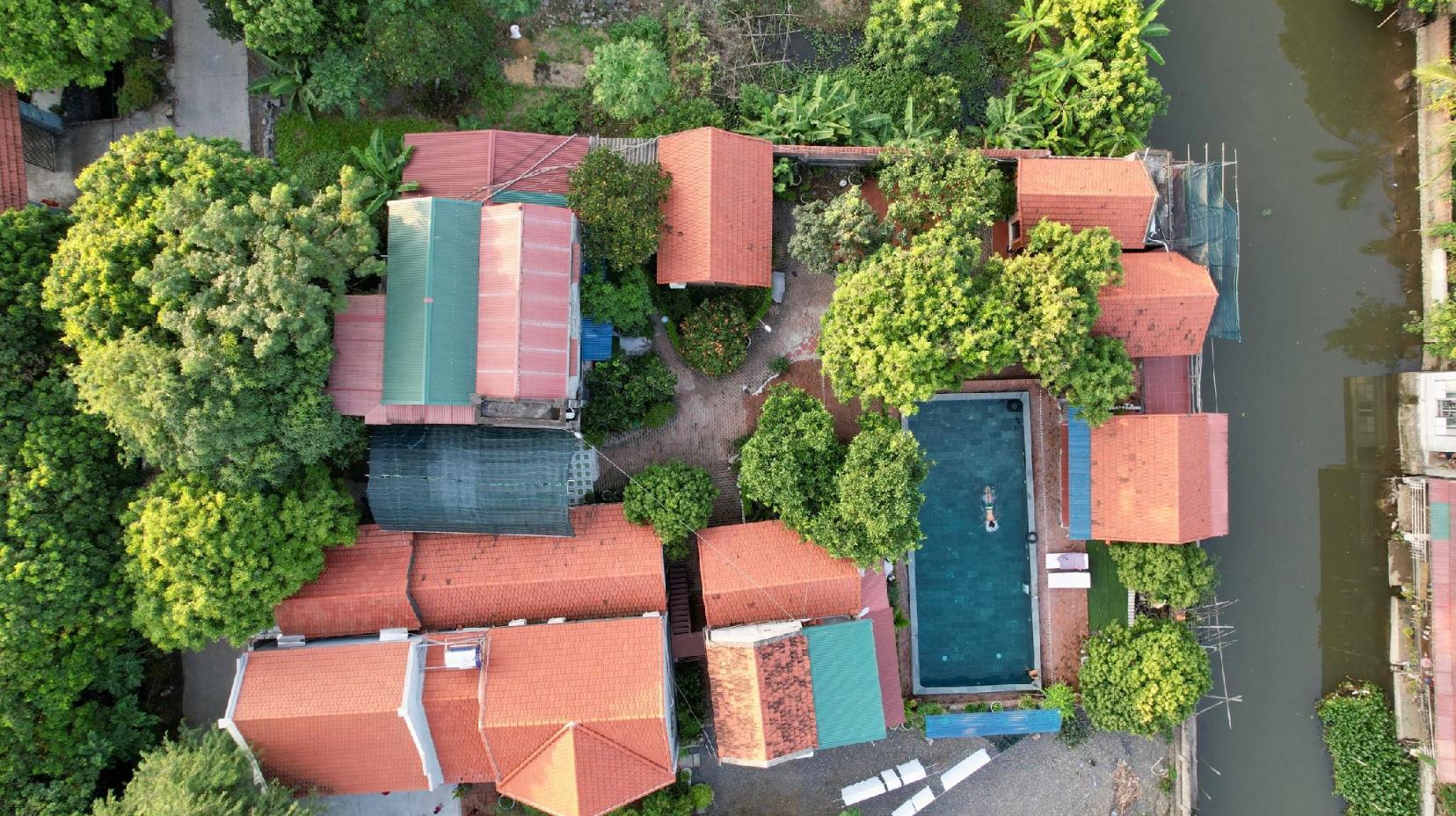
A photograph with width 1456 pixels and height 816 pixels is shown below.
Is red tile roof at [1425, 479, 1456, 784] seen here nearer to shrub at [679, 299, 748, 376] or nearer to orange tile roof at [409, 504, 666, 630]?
shrub at [679, 299, 748, 376]

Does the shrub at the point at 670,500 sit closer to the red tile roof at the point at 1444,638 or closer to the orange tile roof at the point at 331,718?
the orange tile roof at the point at 331,718

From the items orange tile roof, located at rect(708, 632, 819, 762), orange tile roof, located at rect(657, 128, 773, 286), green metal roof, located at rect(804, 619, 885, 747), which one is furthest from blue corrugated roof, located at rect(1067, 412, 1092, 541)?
orange tile roof, located at rect(657, 128, 773, 286)

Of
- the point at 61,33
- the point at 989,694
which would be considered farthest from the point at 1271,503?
the point at 61,33

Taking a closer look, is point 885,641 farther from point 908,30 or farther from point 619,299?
point 908,30

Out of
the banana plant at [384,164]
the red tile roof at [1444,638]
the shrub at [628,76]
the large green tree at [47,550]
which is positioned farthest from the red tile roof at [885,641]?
the large green tree at [47,550]

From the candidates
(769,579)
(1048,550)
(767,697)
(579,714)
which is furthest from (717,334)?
(1048,550)

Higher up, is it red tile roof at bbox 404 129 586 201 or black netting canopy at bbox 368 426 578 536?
red tile roof at bbox 404 129 586 201
